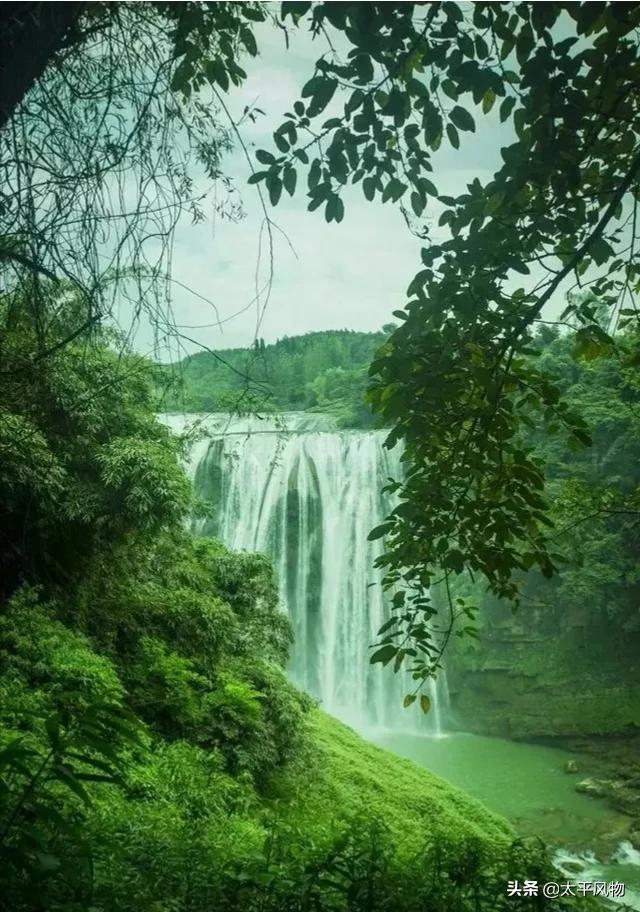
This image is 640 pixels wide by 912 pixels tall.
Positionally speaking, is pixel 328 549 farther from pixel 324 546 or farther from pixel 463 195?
pixel 463 195

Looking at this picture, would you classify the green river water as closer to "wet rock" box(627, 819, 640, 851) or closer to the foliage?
"wet rock" box(627, 819, 640, 851)

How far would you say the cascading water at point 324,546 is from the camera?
763 inches

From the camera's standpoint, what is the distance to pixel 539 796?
13172mm

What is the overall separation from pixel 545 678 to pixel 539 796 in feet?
19.1

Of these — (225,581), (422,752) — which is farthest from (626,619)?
(225,581)

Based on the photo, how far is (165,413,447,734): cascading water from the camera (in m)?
19.4

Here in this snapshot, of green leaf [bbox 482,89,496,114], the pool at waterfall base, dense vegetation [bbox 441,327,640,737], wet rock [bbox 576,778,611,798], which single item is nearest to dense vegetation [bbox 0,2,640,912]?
green leaf [bbox 482,89,496,114]

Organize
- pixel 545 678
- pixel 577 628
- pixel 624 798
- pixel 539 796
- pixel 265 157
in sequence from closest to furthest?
pixel 265 157 < pixel 624 798 < pixel 539 796 < pixel 545 678 < pixel 577 628

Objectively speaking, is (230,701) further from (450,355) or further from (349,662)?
(349,662)

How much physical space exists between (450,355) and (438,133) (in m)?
0.74

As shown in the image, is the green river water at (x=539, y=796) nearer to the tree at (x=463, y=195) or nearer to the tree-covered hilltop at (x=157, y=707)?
the tree-covered hilltop at (x=157, y=707)

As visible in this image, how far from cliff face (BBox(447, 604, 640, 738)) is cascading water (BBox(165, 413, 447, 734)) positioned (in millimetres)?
1022

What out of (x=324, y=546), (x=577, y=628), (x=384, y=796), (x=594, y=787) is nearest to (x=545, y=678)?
(x=577, y=628)

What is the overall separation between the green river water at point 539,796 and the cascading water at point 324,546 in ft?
5.17
